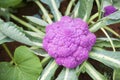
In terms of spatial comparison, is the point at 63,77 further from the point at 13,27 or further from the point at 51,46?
the point at 13,27

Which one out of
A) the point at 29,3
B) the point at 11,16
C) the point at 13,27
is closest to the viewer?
the point at 13,27

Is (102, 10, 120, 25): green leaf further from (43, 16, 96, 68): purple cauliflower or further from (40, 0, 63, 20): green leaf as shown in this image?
(40, 0, 63, 20): green leaf

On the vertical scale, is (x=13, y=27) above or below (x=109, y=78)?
above

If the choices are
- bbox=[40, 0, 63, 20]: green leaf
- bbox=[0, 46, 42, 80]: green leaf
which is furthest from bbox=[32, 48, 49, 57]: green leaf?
bbox=[40, 0, 63, 20]: green leaf

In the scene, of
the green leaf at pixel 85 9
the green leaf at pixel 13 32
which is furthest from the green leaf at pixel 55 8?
the green leaf at pixel 13 32

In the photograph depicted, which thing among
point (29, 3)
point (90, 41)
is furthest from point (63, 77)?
point (29, 3)

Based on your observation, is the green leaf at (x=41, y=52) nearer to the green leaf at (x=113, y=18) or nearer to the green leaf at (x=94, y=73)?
the green leaf at (x=94, y=73)
